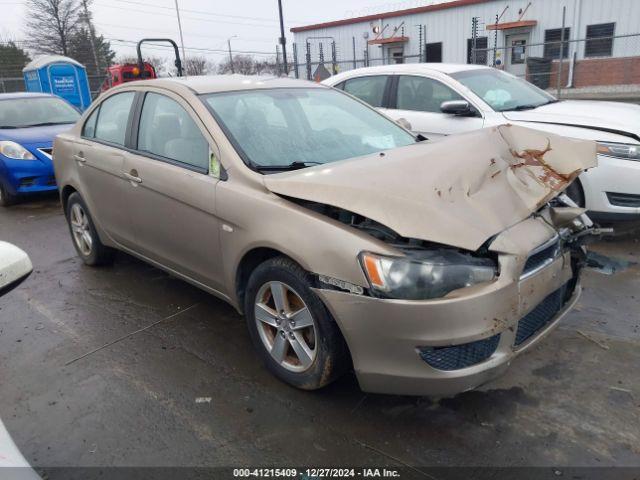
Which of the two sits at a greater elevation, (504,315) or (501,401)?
(504,315)

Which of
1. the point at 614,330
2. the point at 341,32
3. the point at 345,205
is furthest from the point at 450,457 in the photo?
the point at 341,32

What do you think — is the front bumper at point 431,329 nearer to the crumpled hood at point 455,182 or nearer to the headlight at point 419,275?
the headlight at point 419,275

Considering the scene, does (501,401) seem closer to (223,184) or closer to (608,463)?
(608,463)

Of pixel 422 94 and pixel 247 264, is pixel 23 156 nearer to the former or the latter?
pixel 422 94

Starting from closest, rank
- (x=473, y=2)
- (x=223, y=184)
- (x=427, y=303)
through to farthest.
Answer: (x=427, y=303), (x=223, y=184), (x=473, y=2)

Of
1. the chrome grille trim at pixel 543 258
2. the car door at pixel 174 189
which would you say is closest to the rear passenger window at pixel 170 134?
the car door at pixel 174 189

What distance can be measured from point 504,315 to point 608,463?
30.9 inches

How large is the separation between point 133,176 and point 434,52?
2439cm

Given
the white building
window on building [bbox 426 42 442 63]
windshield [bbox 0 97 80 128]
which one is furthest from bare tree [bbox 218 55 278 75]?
windshield [bbox 0 97 80 128]

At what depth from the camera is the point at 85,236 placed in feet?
15.9

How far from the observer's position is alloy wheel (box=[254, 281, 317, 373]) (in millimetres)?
2758

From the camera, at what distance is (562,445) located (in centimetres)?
244

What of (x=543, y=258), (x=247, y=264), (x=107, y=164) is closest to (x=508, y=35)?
(x=107, y=164)

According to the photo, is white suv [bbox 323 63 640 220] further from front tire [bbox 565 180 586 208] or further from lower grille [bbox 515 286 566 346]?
lower grille [bbox 515 286 566 346]
